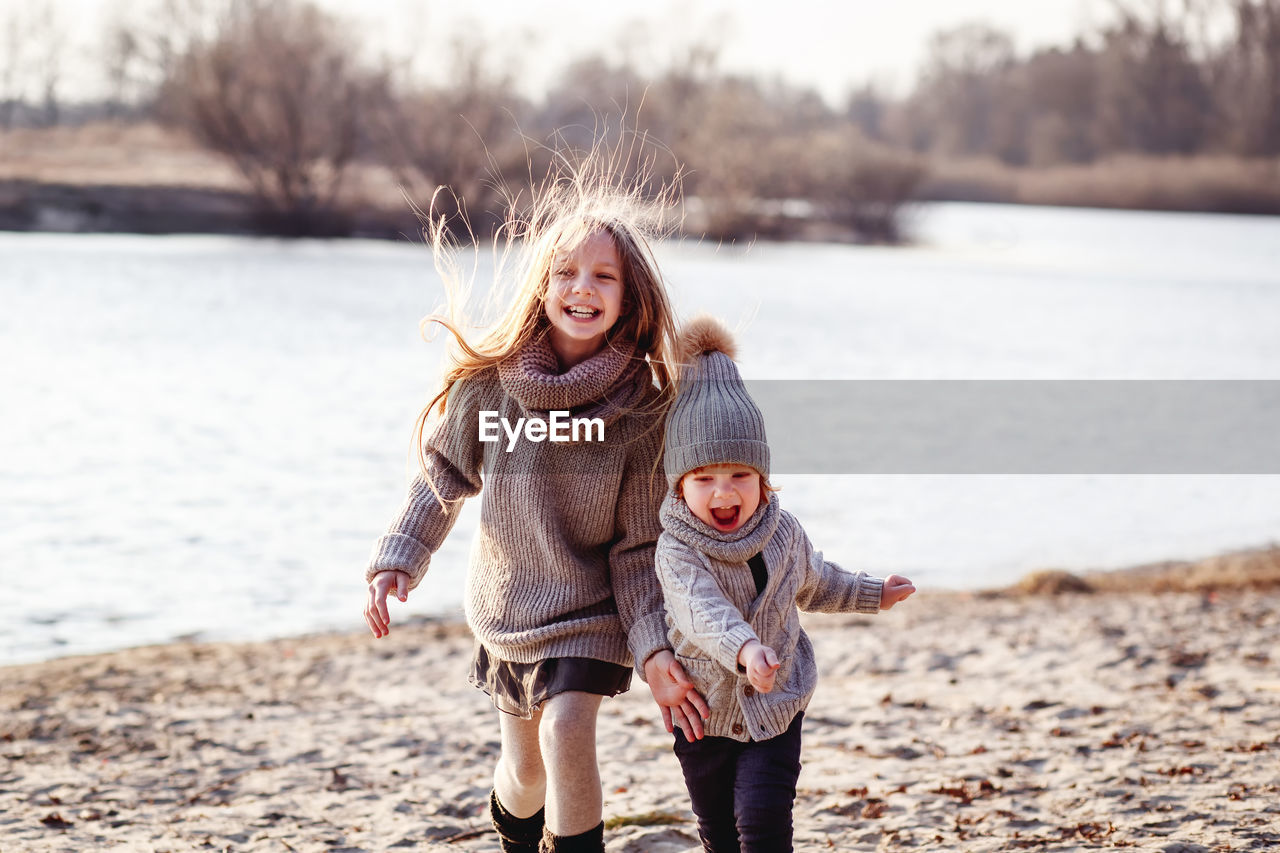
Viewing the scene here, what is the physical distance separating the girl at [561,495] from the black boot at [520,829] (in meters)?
0.09

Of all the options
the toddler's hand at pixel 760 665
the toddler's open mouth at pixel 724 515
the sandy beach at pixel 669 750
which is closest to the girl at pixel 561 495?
the toddler's open mouth at pixel 724 515

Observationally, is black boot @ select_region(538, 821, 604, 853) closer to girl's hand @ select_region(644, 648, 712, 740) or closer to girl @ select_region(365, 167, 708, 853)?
girl @ select_region(365, 167, 708, 853)

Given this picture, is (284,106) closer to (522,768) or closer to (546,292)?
(546,292)

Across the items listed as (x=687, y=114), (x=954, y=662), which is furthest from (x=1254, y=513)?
(x=687, y=114)

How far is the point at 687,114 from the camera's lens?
4150 centimetres

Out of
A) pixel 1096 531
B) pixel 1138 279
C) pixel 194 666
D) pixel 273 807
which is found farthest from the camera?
pixel 1138 279

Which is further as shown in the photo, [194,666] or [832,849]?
[194,666]

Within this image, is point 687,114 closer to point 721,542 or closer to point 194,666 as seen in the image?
point 194,666

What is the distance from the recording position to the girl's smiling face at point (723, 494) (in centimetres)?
288

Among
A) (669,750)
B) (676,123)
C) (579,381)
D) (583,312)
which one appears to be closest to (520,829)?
(579,381)

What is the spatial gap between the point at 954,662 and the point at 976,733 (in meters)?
1.16

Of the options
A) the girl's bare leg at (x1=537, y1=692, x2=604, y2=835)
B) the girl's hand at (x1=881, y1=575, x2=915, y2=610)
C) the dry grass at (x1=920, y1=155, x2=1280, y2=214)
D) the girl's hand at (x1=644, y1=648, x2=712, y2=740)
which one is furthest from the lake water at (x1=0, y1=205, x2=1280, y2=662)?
the dry grass at (x1=920, y1=155, x2=1280, y2=214)

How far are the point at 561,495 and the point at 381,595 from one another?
1.52ft

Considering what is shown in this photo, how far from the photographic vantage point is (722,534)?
2865mm
